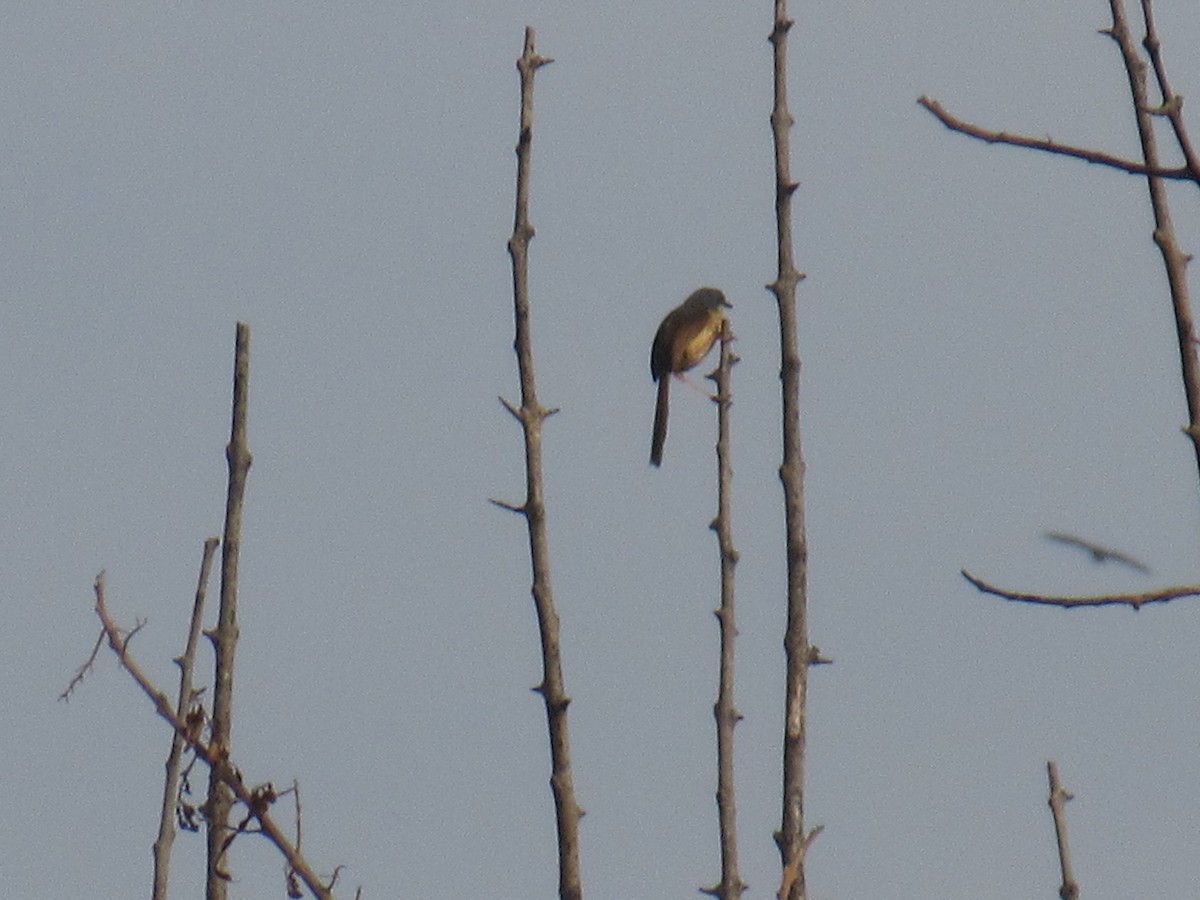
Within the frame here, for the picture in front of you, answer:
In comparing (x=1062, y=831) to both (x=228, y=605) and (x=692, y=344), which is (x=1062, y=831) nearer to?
(x=228, y=605)

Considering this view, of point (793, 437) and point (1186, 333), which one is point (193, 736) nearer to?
point (793, 437)

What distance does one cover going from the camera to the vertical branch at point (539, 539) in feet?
10.6

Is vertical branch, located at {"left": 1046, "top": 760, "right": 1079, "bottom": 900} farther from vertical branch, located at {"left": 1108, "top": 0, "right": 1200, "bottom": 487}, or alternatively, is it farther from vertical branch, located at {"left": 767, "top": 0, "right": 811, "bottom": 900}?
vertical branch, located at {"left": 1108, "top": 0, "right": 1200, "bottom": 487}

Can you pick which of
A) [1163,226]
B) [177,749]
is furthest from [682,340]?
[1163,226]

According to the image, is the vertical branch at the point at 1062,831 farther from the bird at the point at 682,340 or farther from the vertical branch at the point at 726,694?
the bird at the point at 682,340

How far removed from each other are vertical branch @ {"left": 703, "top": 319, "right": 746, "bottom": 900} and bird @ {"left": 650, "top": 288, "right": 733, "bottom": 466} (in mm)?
7945

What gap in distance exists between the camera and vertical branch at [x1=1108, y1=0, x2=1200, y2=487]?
235 cm

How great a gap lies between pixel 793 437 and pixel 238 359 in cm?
121

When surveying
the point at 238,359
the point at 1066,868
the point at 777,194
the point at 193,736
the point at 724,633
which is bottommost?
the point at 1066,868

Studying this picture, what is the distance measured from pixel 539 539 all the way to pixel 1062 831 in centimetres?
113

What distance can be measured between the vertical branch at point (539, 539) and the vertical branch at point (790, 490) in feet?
1.31

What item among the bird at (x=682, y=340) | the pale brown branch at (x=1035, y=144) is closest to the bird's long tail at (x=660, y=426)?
the bird at (x=682, y=340)

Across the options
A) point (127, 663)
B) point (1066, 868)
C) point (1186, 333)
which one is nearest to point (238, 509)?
point (127, 663)

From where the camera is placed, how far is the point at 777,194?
3.97m
